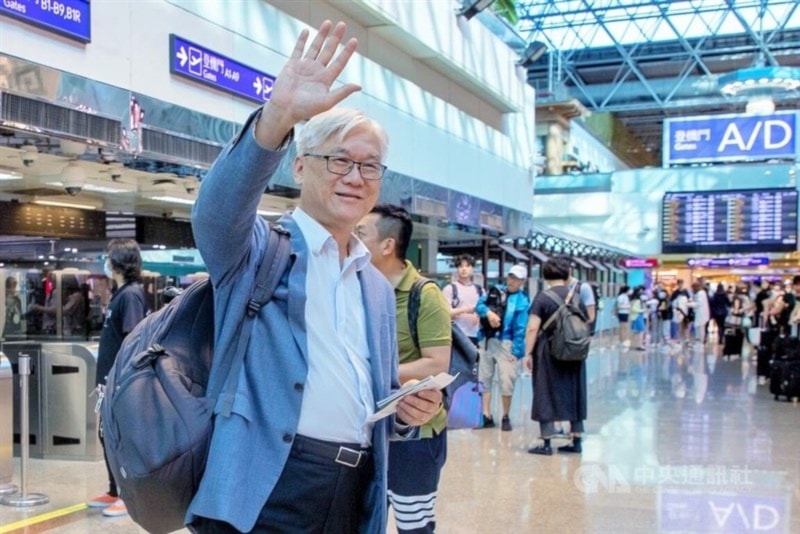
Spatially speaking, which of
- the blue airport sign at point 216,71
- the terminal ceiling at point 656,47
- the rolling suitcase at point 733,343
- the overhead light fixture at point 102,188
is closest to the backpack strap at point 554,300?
the blue airport sign at point 216,71

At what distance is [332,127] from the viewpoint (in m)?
1.75

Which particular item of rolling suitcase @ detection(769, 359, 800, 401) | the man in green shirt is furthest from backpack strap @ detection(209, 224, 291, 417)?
rolling suitcase @ detection(769, 359, 800, 401)

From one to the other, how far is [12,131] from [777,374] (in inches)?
382

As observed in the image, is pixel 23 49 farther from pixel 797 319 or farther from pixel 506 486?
pixel 797 319

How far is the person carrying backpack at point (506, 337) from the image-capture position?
841 centimetres

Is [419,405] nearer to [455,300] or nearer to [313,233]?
[313,233]

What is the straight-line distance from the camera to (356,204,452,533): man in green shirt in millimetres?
3240

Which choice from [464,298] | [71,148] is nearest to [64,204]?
[71,148]

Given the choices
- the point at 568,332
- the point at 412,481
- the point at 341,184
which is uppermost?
the point at 341,184

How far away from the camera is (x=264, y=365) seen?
165 cm

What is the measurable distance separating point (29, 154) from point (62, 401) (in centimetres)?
205

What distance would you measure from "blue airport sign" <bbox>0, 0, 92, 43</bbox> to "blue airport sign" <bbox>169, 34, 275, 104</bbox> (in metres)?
1.05

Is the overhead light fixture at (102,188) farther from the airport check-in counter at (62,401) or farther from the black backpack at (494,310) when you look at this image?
the black backpack at (494,310)

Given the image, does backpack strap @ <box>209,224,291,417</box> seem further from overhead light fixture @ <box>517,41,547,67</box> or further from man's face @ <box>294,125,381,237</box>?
overhead light fixture @ <box>517,41,547,67</box>
